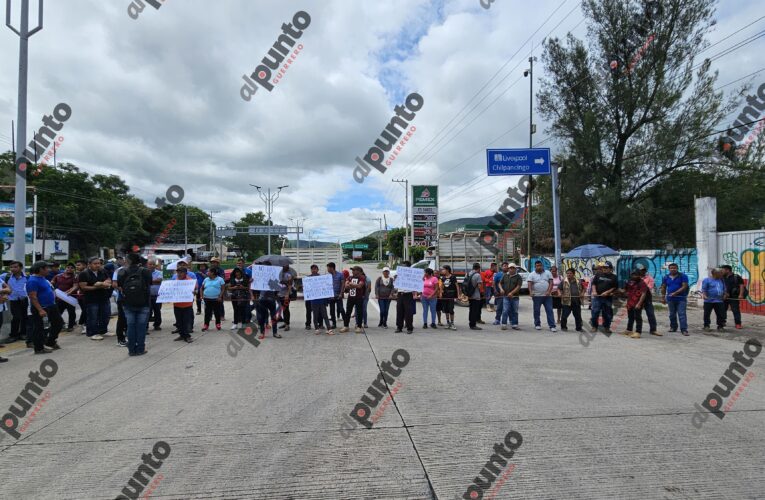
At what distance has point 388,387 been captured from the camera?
5965mm

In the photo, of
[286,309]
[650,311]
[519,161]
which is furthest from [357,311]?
[519,161]

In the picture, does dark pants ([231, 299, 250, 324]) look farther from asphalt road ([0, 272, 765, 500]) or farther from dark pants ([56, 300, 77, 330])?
dark pants ([56, 300, 77, 330])

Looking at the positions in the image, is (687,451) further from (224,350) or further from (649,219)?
(649,219)

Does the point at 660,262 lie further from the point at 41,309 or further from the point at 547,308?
the point at 41,309

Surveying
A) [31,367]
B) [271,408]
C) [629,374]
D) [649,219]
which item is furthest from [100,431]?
[649,219]

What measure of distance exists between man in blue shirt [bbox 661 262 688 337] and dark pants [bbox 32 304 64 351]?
12.9 m

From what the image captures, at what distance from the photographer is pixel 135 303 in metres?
8.17

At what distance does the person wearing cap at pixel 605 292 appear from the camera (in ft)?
33.6

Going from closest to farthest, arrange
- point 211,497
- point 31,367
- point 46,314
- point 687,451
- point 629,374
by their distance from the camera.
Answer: point 211,497 < point 687,451 < point 629,374 < point 31,367 < point 46,314

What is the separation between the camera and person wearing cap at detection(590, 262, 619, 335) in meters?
10.2

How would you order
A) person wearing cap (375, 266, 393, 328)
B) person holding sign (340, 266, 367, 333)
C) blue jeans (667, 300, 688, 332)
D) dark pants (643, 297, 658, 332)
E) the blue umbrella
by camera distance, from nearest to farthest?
dark pants (643, 297, 658, 332) < blue jeans (667, 300, 688, 332) < person holding sign (340, 266, 367, 333) < person wearing cap (375, 266, 393, 328) < the blue umbrella

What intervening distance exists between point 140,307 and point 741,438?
881cm

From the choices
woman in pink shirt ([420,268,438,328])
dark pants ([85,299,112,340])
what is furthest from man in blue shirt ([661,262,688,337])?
dark pants ([85,299,112,340])

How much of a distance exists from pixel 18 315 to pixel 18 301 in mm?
336
